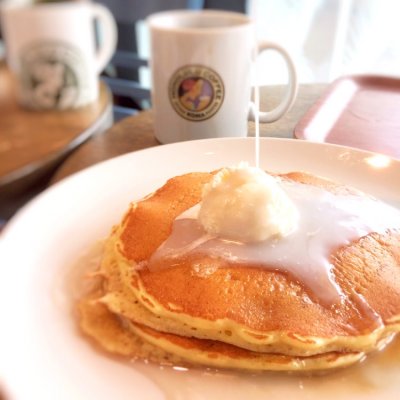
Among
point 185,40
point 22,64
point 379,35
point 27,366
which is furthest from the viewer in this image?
point 379,35

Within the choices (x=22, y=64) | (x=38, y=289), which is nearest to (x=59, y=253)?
(x=38, y=289)

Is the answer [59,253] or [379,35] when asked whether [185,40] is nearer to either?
[59,253]

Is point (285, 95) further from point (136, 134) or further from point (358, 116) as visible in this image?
point (136, 134)

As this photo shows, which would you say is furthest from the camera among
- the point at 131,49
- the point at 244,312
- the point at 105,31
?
the point at 131,49

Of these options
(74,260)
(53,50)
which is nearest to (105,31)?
(53,50)

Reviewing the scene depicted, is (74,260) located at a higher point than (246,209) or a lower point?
lower

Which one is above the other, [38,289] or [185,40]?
[185,40]

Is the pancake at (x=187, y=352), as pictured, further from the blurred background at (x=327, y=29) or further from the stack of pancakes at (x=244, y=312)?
the blurred background at (x=327, y=29)
